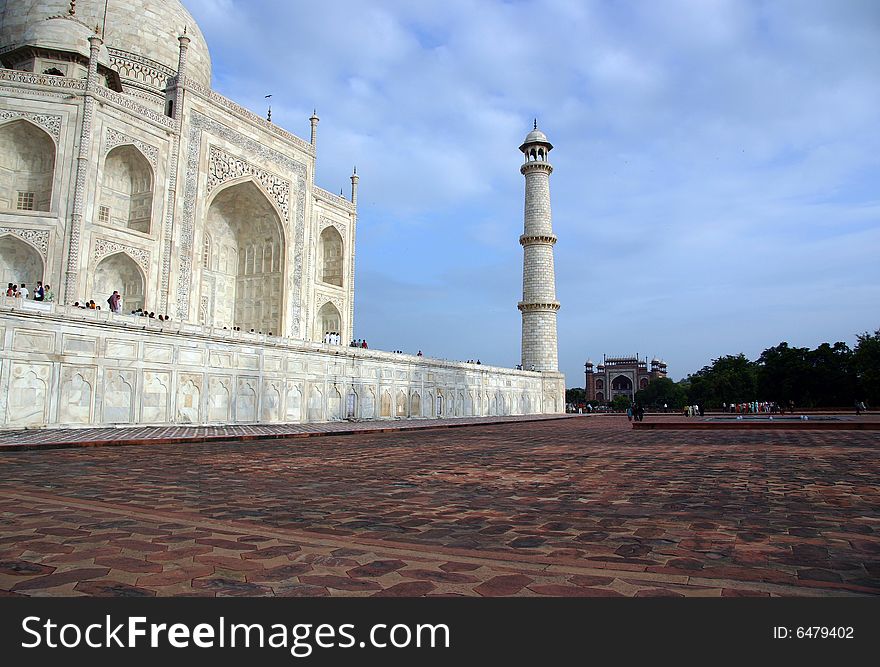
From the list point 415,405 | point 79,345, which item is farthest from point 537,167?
point 79,345

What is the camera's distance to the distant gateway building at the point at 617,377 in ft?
270

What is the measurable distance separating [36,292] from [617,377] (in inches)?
2997

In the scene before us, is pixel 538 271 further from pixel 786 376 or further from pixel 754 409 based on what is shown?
pixel 786 376

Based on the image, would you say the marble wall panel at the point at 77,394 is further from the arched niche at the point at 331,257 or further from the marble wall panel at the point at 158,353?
the arched niche at the point at 331,257

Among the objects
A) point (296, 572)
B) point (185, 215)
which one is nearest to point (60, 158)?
point (185, 215)

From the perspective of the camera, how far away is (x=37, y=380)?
1352 cm

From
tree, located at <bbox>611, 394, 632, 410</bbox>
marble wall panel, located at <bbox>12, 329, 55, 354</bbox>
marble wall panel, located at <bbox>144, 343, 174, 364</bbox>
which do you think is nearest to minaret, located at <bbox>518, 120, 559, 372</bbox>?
marble wall panel, located at <bbox>144, 343, 174, 364</bbox>

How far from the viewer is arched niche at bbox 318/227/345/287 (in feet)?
100

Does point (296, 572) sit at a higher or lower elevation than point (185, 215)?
lower

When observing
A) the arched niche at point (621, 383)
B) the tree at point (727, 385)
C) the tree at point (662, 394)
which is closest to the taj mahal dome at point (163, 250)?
the tree at point (727, 385)

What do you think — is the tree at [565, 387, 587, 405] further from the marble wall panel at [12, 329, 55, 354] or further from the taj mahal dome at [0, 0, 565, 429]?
the marble wall panel at [12, 329, 55, 354]

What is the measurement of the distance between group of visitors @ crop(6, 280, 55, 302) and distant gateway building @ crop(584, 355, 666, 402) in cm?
7330

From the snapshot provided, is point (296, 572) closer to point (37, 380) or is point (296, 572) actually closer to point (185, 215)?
point (37, 380)
